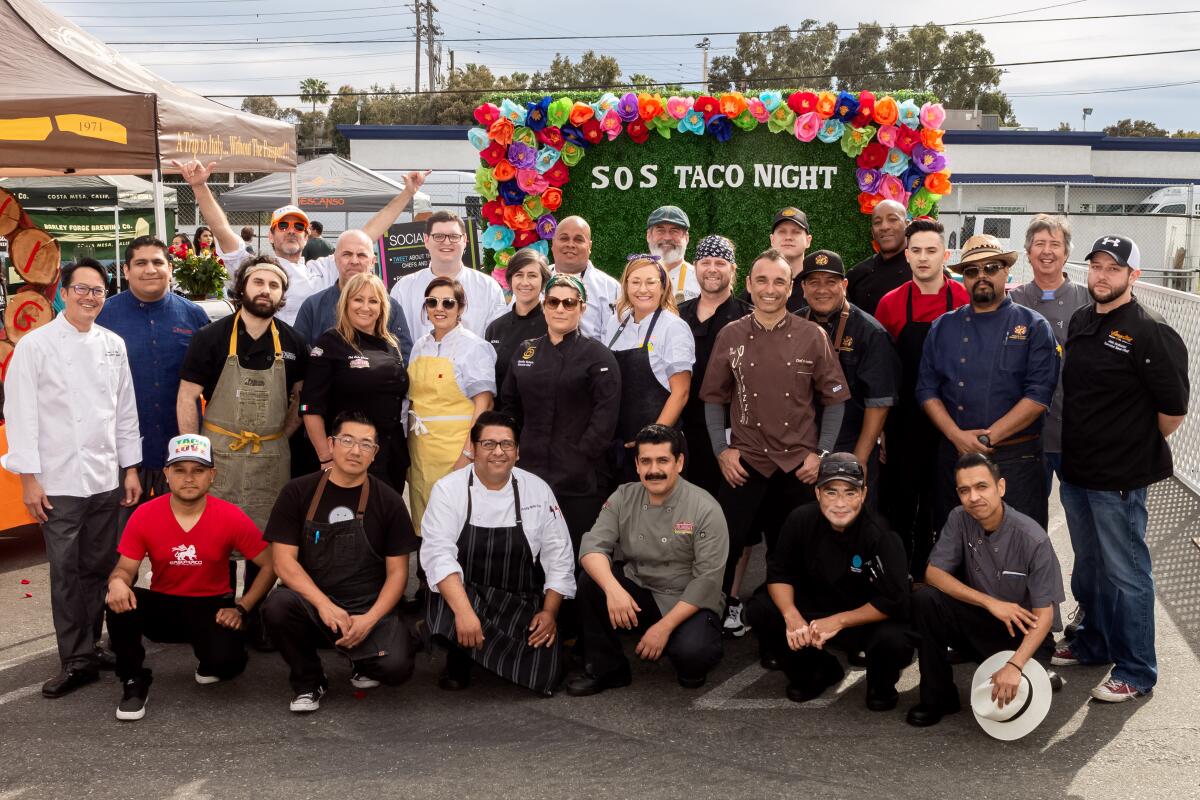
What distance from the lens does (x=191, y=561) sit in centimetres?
484

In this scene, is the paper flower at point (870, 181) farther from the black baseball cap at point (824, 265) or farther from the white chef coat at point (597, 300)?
the black baseball cap at point (824, 265)

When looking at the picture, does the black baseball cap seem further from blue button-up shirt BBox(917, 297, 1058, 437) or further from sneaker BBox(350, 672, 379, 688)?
sneaker BBox(350, 672, 379, 688)

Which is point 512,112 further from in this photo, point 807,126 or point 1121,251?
point 1121,251

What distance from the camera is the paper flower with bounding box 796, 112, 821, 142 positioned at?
328 inches

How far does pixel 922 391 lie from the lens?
5355 mm

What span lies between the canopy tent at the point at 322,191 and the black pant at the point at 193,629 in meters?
16.2

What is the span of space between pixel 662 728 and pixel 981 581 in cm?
149

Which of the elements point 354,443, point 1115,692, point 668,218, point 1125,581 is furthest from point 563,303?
point 1115,692

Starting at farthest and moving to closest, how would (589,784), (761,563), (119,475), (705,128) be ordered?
(705,128)
(761,563)
(119,475)
(589,784)

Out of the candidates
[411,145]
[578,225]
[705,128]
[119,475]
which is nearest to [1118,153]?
[411,145]

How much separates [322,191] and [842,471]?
17.4 m

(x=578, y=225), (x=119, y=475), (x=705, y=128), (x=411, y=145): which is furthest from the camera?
(x=411, y=145)

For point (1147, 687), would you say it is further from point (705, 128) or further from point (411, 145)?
point (411, 145)

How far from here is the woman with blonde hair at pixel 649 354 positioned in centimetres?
550
